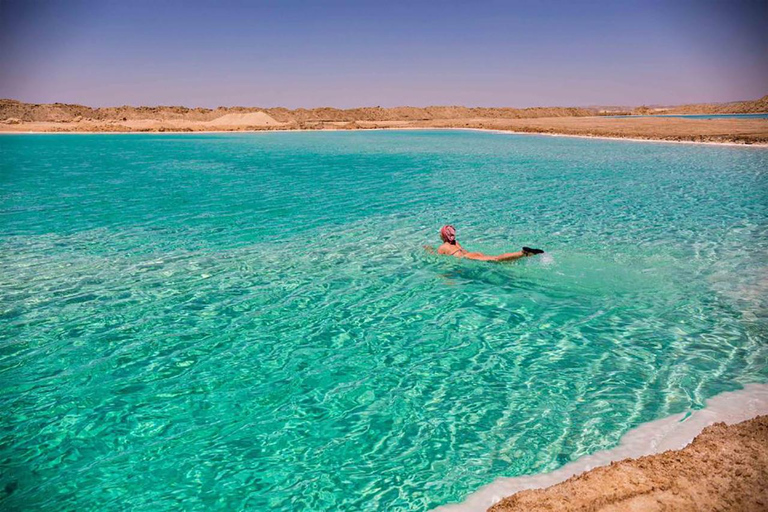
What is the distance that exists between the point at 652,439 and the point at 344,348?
4.32m

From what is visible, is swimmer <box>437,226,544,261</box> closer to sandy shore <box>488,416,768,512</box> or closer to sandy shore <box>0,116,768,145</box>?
sandy shore <box>488,416,768,512</box>

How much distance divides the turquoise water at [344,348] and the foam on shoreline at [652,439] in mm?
154

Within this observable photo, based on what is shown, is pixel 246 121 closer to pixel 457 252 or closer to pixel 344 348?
pixel 457 252

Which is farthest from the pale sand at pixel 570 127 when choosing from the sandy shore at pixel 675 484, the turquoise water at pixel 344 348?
the sandy shore at pixel 675 484

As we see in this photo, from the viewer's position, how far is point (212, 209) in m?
19.2

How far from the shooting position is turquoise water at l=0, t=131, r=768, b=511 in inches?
196

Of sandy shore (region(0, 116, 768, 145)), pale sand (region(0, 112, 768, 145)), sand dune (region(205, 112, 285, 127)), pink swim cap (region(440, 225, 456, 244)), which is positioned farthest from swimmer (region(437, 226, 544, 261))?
sand dune (region(205, 112, 285, 127))

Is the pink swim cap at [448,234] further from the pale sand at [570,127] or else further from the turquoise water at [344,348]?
the pale sand at [570,127]

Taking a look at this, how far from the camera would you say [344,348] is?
300 inches

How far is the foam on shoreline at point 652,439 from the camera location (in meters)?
4.48

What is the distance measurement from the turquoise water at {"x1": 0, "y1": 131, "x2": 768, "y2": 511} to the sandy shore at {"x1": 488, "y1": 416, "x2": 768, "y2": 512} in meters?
0.65

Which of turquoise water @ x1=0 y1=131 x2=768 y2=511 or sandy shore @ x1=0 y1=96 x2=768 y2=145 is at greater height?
sandy shore @ x1=0 y1=96 x2=768 y2=145

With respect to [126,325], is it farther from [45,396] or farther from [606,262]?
[606,262]

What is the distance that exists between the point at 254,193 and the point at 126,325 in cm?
1576
